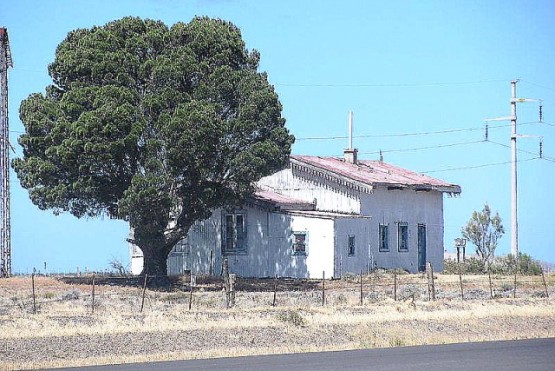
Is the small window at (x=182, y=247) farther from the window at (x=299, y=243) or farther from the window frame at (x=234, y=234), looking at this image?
the window at (x=299, y=243)

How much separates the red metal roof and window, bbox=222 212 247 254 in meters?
4.54

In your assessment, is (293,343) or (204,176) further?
(204,176)

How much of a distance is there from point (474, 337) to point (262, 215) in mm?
21277

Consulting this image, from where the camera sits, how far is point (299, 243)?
45906 millimetres

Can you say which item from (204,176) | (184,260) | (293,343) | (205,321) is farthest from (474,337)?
(184,260)

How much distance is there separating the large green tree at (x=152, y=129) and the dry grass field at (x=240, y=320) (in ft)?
11.5

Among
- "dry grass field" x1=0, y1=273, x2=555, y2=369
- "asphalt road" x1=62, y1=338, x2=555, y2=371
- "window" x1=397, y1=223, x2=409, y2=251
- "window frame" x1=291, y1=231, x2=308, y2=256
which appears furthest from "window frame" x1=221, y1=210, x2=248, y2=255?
"asphalt road" x1=62, y1=338, x2=555, y2=371

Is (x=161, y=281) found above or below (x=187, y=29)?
below

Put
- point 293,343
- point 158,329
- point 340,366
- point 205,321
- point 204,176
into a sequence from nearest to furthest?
point 340,366, point 293,343, point 158,329, point 205,321, point 204,176

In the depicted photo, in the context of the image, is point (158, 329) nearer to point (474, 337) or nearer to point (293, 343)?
point (293, 343)

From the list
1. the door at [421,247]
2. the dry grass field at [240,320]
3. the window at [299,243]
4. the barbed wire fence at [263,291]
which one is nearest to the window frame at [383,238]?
the barbed wire fence at [263,291]

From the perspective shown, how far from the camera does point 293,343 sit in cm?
2553

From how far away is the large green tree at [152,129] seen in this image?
38.2 m

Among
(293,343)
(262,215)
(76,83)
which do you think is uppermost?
(76,83)
